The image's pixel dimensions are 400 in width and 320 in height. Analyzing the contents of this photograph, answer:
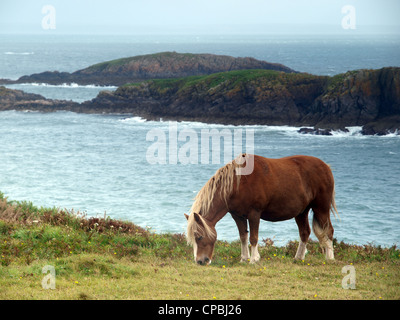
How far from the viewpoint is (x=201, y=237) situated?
9922mm

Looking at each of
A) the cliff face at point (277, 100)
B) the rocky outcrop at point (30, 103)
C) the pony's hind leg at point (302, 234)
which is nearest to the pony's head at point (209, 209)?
the pony's hind leg at point (302, 234)

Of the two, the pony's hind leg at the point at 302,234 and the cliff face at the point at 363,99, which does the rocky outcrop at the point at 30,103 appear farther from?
the pony's hind leg at the point at 302,234

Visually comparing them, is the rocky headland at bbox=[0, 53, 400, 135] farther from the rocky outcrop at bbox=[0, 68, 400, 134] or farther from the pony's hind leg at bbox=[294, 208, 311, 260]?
the pony's hind leg at bbox=[294, 208, 311, 260]

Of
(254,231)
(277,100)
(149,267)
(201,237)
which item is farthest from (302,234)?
(277,100)

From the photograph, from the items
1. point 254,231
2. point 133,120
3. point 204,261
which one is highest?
point 254,231

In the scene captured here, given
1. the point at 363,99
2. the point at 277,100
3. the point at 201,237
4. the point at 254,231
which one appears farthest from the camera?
the point at 277,100

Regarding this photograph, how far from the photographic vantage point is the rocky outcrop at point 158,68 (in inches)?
3994

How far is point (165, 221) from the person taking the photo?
25.5 metres

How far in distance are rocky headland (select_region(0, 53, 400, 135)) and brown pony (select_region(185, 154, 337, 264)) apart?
4197 cm

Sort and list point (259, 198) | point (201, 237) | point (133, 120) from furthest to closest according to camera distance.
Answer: point (133, 120) → point (259, 198) → point (201, 237)

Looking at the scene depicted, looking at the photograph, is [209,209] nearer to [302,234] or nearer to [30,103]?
[302,234]

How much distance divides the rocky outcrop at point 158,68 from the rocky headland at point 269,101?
27.1m

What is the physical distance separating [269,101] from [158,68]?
49.7 m
